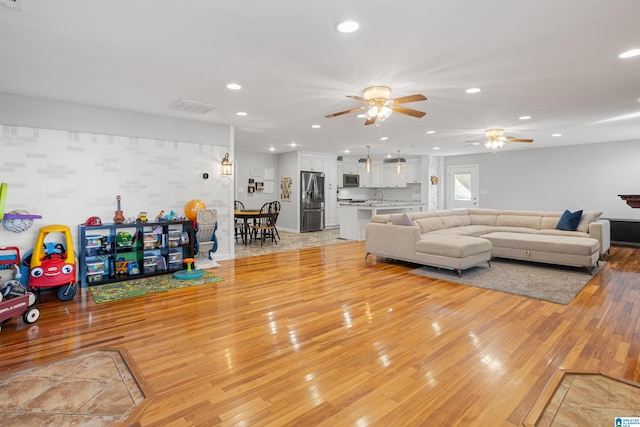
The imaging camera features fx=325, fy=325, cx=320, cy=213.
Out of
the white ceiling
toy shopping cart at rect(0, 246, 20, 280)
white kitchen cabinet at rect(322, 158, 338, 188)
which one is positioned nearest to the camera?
the white ceiling

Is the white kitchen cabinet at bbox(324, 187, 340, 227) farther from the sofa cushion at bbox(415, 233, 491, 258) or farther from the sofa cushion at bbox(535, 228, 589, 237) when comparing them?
the sofa cushion at bbox(535, 228, 589, 237)

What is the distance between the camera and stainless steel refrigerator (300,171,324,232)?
31.7 ft

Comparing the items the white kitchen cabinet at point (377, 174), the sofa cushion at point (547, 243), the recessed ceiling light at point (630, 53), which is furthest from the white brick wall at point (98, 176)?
the white kitchen cabinet at point (377, 174)

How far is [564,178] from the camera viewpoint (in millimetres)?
8680

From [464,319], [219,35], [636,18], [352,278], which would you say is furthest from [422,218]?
[219,35]

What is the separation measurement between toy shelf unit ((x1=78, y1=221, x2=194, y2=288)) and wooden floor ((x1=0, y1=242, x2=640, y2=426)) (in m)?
0.63

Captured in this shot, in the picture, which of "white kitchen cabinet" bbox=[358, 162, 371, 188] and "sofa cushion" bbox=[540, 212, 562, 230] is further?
"white kitchen cabinet" bbox=[358, 162, 371, 188]

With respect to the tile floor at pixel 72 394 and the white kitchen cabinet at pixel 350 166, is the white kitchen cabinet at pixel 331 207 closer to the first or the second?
the white kitchen cabinet at pixel 350 166

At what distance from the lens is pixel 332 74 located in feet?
11.2

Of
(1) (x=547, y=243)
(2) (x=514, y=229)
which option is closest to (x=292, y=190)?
(2) (x=514, y=229)

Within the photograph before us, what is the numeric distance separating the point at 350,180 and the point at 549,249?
6.78m

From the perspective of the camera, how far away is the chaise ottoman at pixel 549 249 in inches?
191

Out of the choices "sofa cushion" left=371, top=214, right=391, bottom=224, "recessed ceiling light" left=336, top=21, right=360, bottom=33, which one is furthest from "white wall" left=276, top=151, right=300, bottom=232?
"recessed ceiling light" left=336, top=21, right=360, bottom=33

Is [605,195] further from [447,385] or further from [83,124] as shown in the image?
[83,124]
